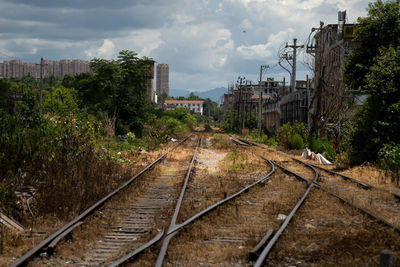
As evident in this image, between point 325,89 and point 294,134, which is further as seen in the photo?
point 294,134

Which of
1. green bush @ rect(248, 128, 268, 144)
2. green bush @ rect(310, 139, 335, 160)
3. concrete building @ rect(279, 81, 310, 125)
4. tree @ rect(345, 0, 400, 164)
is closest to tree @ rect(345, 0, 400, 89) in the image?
tree @ rect(345, 0, 400, 164)

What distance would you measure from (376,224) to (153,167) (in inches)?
405

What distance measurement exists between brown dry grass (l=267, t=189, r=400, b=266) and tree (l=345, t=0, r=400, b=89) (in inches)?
440

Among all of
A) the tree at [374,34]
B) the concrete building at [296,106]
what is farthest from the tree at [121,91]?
the tree at [374,34]

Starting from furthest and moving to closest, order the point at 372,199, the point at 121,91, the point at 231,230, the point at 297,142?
the point at 121,91
the point at 297,142
the point at 372,199
the point at 231,230

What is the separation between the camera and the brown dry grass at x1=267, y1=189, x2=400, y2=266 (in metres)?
5.79

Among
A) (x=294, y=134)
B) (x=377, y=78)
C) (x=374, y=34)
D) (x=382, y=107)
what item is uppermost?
(x=374, y=34)

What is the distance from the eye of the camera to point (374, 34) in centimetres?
1888

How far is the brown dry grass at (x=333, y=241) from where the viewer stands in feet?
19.0

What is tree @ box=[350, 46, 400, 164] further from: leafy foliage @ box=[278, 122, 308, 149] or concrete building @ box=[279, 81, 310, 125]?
concrete building @ box=[279, 81, 310, 125]

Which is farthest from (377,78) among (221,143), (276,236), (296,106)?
(296,106)

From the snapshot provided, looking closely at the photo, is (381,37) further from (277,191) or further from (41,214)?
(41,214)

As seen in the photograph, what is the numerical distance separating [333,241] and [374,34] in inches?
581

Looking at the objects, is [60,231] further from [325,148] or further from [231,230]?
[325,148]
